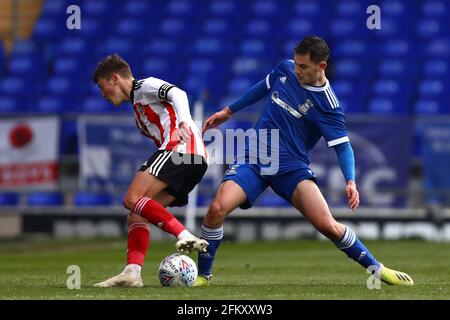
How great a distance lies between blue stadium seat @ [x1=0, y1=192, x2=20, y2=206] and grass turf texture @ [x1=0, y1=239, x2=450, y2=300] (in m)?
0.96

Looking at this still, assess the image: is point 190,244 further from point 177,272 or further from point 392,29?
point 392,29

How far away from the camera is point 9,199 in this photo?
20.5 meters

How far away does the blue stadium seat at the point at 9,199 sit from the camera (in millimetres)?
20312

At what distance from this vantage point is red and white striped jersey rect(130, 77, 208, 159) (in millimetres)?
9602

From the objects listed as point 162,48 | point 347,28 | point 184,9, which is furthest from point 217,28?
point 347,28

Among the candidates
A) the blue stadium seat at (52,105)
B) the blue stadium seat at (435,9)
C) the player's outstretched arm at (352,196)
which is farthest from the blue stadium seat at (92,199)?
the player's outstretched arm at (352,196)

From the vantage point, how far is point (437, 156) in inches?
758

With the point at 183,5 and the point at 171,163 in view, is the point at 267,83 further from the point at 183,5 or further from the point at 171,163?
the point at 183,5

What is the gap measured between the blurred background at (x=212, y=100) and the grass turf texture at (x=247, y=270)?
75cm

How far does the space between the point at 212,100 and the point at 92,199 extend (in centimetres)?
417

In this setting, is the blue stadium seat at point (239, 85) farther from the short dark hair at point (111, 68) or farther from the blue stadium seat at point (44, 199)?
the short dark hair at point (111, 68)

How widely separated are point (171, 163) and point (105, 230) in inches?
430

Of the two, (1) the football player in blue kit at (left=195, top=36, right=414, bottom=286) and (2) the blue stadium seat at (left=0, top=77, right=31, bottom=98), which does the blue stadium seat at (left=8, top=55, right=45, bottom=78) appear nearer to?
(2) the blue stadium seat at (left=0, top=77, right=31, bottom=98)
